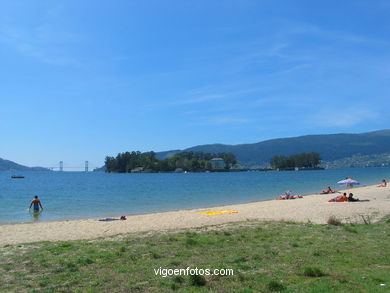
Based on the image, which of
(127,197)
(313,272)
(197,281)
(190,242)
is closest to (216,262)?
(197,281)

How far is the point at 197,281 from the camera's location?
21.3 ft

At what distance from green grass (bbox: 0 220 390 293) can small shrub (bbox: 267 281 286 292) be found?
16 millimetres

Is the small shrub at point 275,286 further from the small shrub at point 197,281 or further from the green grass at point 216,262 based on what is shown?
the small shrub at point 197,281

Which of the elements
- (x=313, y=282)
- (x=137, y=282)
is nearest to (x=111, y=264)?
(x=137, y=282)

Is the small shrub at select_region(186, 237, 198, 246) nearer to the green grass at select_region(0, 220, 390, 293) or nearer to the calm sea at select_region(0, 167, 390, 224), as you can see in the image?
the green grass at select_region(0, 220, 390, 293)

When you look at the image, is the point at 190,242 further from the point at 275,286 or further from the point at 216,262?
the point at 275,286

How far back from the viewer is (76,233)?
15.7m

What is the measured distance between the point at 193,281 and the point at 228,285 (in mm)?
598

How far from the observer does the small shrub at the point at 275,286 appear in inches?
237

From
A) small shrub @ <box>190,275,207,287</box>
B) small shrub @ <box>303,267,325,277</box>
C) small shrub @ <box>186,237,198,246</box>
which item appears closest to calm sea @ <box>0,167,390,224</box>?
small shrub @ <box>186,237,198,246</box>

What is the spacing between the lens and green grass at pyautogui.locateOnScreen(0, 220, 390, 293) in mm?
6359

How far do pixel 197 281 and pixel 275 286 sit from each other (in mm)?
1286

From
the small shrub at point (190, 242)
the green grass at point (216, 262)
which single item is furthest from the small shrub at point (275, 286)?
the small shrub at point (190, 242)

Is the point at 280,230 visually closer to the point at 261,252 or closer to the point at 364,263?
the point at 261,252
